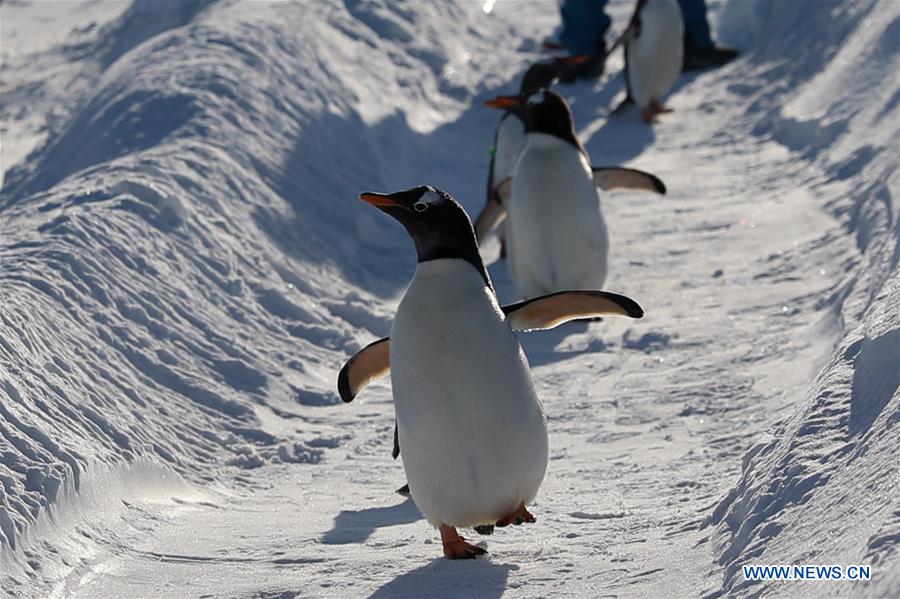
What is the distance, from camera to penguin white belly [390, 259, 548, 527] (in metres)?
3.66

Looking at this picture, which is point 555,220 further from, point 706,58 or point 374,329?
point 706,58

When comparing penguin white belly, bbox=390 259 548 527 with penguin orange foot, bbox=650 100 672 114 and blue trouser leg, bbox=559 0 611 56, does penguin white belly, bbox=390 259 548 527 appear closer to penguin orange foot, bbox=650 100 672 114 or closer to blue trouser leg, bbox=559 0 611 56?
penguin orange foot, bbox=650 100 672 114

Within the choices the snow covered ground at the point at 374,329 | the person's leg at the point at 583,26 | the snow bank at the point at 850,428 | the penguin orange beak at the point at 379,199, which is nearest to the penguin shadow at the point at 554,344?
the snow covered ground at the point at 374,329

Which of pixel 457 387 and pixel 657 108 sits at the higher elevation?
pixel 457 387

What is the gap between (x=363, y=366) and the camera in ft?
13.2

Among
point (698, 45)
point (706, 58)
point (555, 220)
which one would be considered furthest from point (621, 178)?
point (698, 45)

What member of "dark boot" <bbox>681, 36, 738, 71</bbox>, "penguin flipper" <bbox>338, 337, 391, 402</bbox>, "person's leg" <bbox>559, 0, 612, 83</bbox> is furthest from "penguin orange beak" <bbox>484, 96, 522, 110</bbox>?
"person's leg" <bbox>559, 0, 612, 83</bbox>

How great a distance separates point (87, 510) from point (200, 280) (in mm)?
2089

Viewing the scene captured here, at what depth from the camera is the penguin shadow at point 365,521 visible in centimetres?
403

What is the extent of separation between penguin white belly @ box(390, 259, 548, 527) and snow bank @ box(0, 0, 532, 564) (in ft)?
3.20

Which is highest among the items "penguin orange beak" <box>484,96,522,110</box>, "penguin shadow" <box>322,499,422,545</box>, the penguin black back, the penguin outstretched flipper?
the penguin outstretched flipper

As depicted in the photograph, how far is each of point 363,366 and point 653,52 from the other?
6591mm

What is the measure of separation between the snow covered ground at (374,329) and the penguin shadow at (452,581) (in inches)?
0.5

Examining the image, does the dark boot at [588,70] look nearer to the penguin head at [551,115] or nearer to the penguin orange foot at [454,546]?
the penguin head at [551,115]
